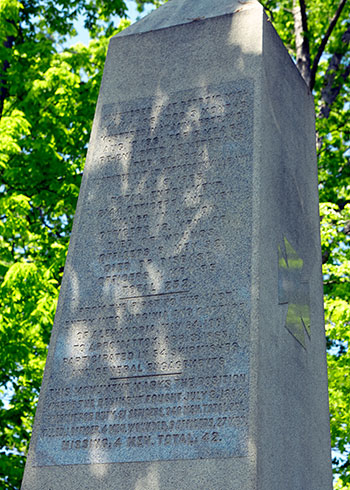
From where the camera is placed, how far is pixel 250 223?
4.68m

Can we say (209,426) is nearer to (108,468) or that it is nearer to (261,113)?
(108,468)

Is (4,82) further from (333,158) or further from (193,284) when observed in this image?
(193,284)

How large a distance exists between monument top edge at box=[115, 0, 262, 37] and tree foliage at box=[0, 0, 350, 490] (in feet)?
16.6

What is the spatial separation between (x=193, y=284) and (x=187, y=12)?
246 cm

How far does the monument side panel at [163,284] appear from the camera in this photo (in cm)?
424

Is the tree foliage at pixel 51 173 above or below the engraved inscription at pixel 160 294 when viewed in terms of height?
above

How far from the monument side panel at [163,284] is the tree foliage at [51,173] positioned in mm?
5113

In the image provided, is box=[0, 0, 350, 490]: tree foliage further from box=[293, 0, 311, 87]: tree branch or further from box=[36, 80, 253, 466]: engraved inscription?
box=[36, 80, 253, 466]: engraved inscription

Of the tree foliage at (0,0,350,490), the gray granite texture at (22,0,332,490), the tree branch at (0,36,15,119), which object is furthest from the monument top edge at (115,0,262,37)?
the tree branch at (0,36,15,119)

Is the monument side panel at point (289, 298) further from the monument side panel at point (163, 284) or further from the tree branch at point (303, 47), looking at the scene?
the tree branch at point (303, 47)

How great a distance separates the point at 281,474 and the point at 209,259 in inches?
53.0

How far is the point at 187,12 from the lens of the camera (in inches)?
235

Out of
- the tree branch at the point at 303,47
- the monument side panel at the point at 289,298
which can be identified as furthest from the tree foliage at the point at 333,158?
the monument side panel at the point at 289,298

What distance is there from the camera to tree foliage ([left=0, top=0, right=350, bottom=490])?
10.7 m
